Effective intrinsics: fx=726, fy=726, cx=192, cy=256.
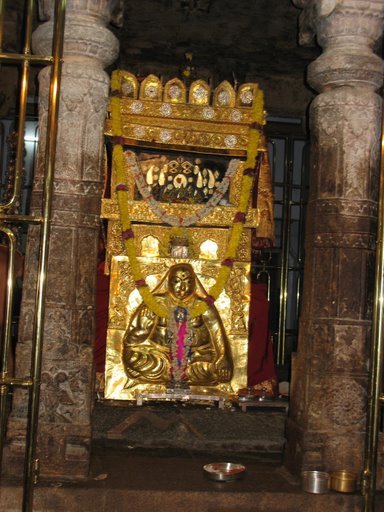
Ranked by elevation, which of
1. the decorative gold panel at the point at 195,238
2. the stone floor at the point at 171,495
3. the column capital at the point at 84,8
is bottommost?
the stone floor at the point at 171,495

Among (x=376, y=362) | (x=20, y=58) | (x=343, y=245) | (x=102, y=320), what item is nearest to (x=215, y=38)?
(x=102, y=320)

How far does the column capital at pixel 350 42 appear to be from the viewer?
5121 mm

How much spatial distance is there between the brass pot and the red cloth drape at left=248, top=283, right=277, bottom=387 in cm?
219

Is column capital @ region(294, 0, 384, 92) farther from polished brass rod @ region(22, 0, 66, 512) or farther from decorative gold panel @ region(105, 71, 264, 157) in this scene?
polished brass rod @ region(22, 0, 66, 512)

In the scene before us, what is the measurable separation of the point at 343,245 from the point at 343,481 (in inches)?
63.3

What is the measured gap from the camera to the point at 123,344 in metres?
6.79


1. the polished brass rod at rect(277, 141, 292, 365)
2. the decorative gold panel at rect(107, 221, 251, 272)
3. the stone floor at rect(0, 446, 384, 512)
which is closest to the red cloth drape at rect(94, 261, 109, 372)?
the decorative gold panel at rect(107, 221, 251, 272)

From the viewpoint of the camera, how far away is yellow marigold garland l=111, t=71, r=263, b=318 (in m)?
6.57

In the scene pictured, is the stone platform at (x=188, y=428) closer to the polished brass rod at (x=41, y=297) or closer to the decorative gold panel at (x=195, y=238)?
the decorative gold panel at (x=195, y=238)

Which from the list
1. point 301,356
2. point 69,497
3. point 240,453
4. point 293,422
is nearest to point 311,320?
point 301,356

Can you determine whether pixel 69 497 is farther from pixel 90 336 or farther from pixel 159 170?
pixel 159 170

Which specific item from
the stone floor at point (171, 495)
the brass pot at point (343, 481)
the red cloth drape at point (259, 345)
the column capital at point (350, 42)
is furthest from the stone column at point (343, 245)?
the red cloth drape at point (259, 345)

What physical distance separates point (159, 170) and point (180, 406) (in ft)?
7.35

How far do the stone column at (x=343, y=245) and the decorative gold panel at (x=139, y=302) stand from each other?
66.9 inches
